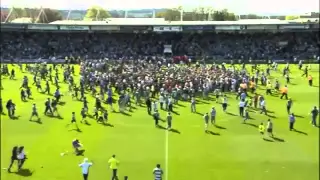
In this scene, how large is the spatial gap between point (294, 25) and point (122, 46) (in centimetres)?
1949

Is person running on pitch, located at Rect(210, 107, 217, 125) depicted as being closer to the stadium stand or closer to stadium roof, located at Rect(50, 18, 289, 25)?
the stadium stand

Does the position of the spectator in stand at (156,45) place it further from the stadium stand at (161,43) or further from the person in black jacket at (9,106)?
the person in black jacket at (9,106)

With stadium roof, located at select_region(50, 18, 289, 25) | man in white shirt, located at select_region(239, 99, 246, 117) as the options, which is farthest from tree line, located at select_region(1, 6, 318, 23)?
man in white shirt, located at select_region(239, 99, 246, 117)

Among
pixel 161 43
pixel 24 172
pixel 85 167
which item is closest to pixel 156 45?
pixel 161 43

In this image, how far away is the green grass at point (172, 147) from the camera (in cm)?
2539

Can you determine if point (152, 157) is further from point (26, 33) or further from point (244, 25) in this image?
point (26, 33)

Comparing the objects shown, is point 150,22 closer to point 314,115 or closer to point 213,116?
point 213,116

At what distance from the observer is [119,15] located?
75125mm

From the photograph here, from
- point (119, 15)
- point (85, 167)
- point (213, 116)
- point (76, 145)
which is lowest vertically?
point (76, 145)

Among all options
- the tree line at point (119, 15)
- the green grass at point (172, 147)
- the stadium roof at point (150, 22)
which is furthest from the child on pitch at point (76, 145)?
the tree line at point (119, 15)

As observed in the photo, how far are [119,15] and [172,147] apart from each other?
48.0 metres

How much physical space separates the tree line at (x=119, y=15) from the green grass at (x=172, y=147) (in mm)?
36309

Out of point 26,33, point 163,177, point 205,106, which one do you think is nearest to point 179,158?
point 163,177

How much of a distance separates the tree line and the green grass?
119 feet
